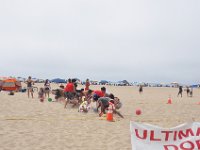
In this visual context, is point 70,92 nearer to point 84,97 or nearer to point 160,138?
point 84,97

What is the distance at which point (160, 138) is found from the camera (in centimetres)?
564

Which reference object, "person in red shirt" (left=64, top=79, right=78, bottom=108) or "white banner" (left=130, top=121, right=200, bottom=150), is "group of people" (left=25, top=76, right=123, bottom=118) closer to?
"person in red shirt" (left=64, top=79, right=78, bottom=108)

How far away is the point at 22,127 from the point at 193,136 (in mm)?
6204

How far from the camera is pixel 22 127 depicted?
35.3ft

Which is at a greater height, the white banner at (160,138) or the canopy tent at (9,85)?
the canopy tent at (9,85)

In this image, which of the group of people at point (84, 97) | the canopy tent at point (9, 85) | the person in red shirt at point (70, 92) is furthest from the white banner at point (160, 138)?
the canopy tent at point (9, 85)

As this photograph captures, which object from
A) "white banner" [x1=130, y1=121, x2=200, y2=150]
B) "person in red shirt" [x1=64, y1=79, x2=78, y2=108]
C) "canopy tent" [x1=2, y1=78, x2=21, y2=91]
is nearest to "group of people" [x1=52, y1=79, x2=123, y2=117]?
"person in red shirt" [x1=64, y1=79, x2=78, y2=108]

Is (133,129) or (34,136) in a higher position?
(133,129)

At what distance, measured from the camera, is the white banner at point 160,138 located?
559 centimetres

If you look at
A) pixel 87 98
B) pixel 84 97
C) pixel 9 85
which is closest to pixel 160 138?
pixel 87 98

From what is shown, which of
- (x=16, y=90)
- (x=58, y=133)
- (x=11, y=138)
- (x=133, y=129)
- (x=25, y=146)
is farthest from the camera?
(x=16, y=90)

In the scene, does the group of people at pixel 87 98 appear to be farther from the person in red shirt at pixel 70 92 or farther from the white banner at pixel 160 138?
the white banner at pixel 160 138

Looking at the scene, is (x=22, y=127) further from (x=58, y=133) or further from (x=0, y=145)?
(x=0, y=145)

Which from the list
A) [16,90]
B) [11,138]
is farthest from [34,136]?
[16,90]
